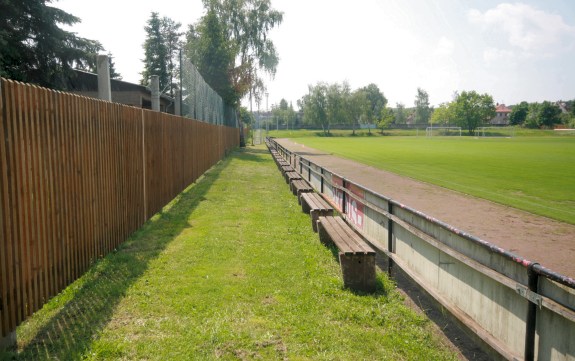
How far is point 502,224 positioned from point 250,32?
127ft

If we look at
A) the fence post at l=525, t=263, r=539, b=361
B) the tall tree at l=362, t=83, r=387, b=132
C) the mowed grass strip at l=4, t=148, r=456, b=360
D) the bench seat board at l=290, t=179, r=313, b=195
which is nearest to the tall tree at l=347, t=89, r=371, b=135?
the tall tree at l=362, t=83, r=387, b=132

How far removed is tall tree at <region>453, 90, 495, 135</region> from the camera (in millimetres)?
122188

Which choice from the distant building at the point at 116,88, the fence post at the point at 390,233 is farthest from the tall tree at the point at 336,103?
the fence post at the point at 390,233

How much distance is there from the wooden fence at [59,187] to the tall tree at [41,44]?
15852 mm

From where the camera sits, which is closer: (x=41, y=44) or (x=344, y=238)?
(x=344, y=238)

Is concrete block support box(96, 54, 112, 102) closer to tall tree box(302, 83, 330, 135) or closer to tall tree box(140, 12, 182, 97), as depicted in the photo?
tall tree box(140, 12, 182, 97)

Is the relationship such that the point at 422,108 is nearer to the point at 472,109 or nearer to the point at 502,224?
the point at 472,109

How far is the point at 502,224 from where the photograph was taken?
362 inches

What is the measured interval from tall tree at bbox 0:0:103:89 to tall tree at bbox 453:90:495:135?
11231cm

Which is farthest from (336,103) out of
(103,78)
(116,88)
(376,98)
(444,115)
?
(103,78)

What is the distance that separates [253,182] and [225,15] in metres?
31.5

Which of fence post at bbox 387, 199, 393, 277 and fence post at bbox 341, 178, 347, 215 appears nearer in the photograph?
fence post at bbox 387, 199, 393, 277

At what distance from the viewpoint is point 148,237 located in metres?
7.64

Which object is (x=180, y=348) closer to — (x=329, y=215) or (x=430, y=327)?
(x=430, y=327)
